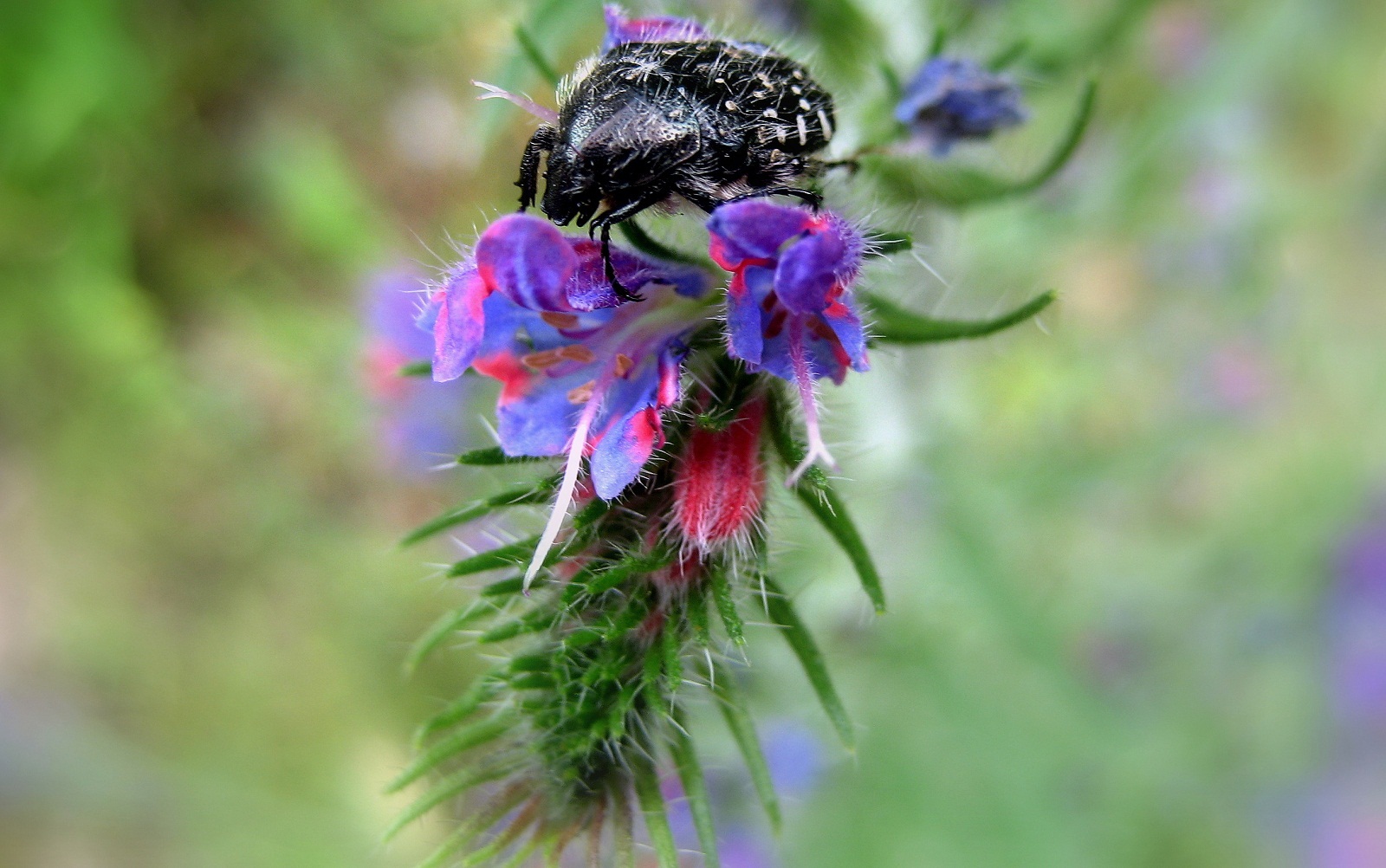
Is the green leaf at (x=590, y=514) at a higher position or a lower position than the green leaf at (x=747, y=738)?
higher

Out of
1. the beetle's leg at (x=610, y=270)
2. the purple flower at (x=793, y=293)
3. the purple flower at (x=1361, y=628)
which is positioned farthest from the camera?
the purple flower at (x=1361, y=628)

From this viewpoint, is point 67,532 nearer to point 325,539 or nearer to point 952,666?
point 325,539

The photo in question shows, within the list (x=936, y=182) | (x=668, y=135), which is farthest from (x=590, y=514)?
(x=936, y=182)

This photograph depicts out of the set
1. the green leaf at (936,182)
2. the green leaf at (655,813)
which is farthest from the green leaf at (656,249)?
the green leaf at (655,813)

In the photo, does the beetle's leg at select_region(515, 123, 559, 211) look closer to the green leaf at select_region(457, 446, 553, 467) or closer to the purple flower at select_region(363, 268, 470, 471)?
the green leaf at select_region(457, 446, 553, 467)

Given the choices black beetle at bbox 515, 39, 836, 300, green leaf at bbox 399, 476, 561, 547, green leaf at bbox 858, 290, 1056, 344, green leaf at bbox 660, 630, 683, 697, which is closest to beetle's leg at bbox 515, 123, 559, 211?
black beetle at bbox 515, 39, 836, 300

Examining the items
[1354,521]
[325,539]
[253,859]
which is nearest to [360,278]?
[325,539]

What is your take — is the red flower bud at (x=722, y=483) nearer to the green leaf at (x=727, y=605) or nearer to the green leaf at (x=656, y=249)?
the green leaf at (x=727, y=605)
